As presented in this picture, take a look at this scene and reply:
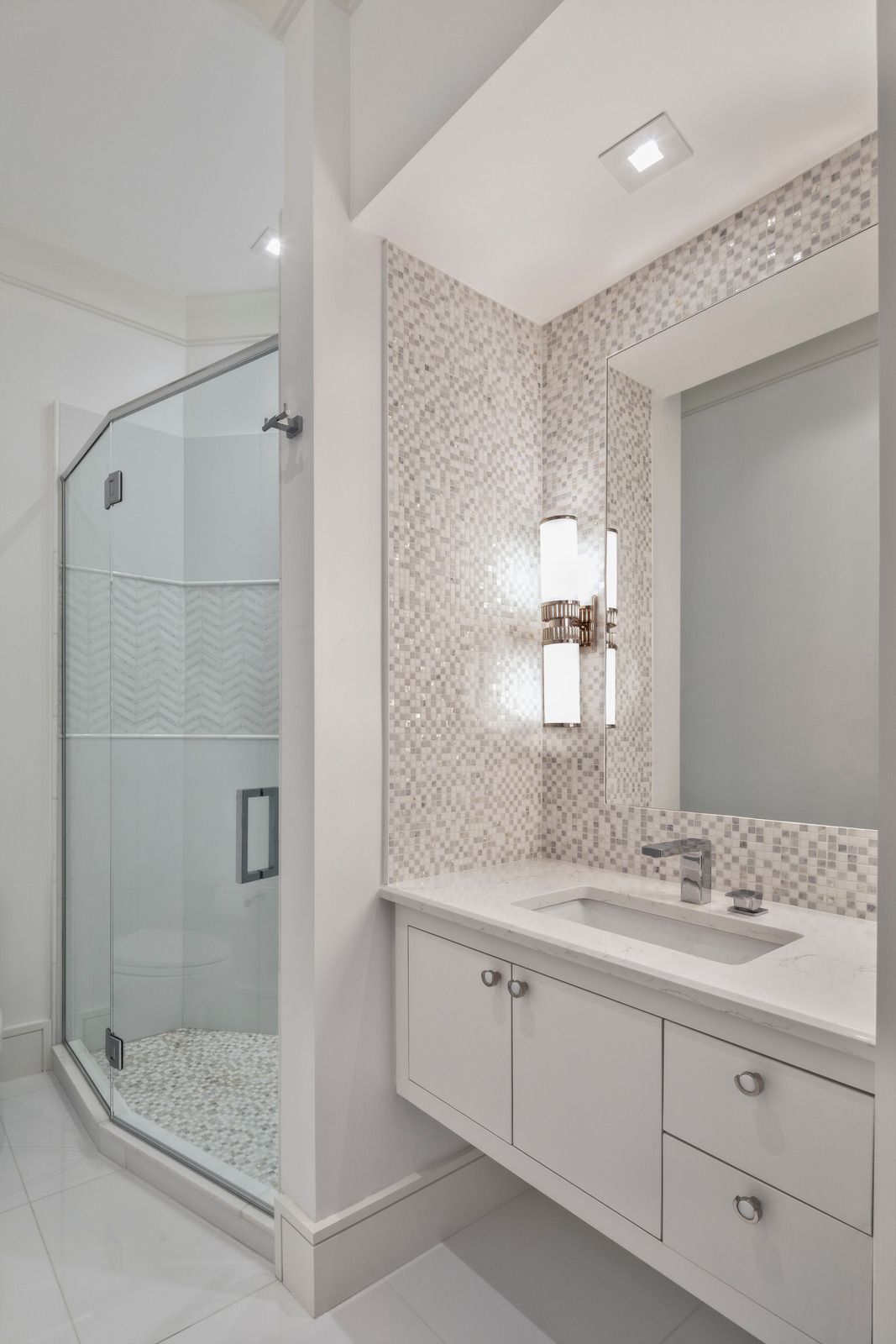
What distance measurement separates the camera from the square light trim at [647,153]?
1358mm

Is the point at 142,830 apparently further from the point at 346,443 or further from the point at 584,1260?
the point at 584,1260

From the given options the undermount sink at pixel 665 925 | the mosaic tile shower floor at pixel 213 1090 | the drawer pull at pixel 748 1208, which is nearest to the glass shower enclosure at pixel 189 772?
the mosaic tile shower floor at pixel 213 1090

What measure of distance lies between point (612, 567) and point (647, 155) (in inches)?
32.6

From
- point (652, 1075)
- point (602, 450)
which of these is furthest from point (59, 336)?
point (652, 1075)

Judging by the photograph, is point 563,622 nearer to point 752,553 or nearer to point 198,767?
point 752,553

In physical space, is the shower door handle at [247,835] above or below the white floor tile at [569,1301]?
above

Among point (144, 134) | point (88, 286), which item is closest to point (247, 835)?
point (144, 134)

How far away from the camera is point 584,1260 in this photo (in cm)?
162

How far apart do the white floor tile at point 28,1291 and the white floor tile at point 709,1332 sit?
3.74 ft

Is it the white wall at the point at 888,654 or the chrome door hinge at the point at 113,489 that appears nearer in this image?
the white wall at the point at 888,654

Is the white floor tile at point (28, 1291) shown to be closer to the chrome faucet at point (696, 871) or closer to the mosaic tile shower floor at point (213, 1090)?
the mosaic tile shower floor at point (213, 1090)

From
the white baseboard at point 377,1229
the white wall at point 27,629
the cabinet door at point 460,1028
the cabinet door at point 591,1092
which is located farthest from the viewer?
A: the white wall at point 27,629

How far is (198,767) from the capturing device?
196cm

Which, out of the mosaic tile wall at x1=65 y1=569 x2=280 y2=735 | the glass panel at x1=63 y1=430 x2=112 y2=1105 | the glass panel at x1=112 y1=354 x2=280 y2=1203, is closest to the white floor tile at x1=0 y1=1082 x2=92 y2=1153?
the glass panel at x1=63 y1=430 x2=112 y2=1105
